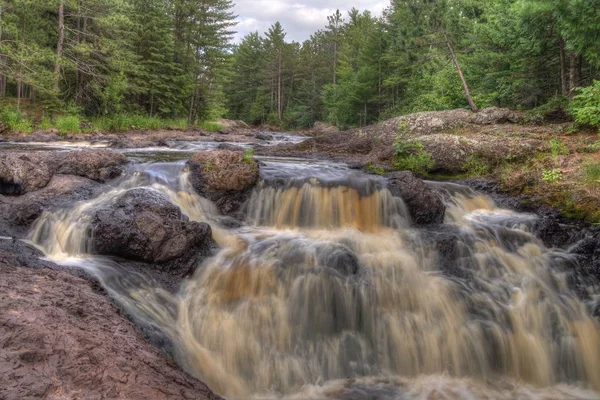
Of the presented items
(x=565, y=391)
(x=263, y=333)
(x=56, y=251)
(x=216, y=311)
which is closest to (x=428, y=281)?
(x=565, y=391)

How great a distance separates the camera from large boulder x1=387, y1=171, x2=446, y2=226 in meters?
7.24

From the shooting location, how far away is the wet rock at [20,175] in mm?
6445

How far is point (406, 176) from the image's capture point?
7.96 m

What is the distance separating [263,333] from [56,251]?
306 centimetres

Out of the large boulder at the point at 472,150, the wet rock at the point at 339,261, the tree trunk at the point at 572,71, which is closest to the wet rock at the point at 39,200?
the wet rock at the point at 339,261

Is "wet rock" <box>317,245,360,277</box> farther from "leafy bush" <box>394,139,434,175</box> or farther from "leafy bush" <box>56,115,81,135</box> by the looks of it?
"leafy bush" <box>56,115,81,135</box>

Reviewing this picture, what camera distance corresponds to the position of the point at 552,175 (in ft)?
27.4

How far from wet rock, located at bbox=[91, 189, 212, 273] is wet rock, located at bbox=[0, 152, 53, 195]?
1.96 m

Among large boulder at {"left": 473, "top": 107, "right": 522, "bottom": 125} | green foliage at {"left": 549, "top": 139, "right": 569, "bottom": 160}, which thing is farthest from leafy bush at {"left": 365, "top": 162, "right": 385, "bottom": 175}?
large boulder at {"left": 473, "top": 107, "right": 522, "bottom": 125}

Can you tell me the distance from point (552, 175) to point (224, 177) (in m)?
6.93

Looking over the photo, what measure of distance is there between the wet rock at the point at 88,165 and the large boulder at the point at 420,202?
557 centimetres

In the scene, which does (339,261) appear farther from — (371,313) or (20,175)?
(20,175)

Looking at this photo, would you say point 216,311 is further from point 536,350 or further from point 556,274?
point 556,274

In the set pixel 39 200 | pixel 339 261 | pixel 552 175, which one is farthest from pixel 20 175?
pixel 552 175
